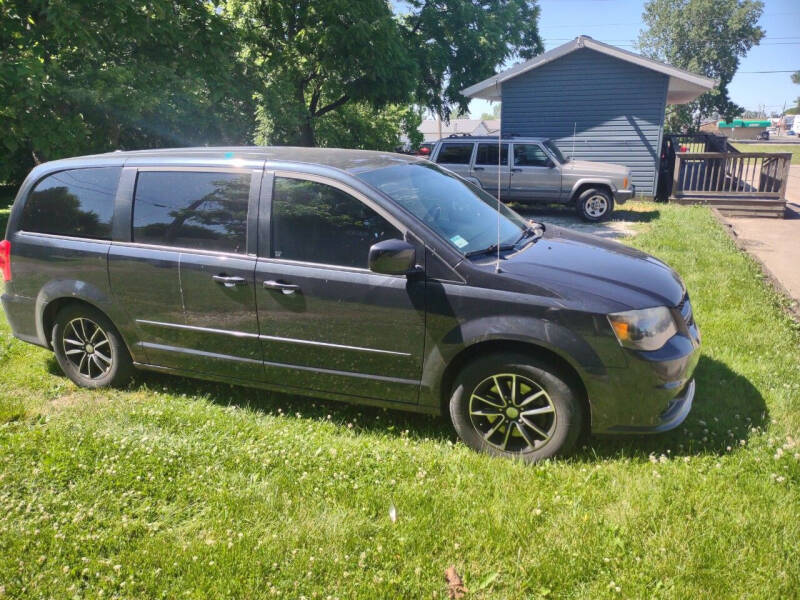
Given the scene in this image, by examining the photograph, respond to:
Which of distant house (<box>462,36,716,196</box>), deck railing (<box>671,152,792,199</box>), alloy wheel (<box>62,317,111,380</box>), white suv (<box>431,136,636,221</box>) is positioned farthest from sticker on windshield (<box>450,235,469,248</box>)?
distant house (<box>462,36,716,196</box>)

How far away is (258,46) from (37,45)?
9.59 metres

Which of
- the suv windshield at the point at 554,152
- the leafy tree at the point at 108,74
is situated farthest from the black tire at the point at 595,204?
the leafy tree at the point at 108,74

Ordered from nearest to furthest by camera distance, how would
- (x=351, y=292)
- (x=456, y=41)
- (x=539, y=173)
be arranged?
(x=351, y=292), (x=539, y=173), (x=456, y=41)

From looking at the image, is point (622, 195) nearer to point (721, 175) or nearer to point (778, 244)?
point (778, 244)

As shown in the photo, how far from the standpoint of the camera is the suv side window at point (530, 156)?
1298cm

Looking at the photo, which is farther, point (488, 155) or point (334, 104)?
point (334, 104)

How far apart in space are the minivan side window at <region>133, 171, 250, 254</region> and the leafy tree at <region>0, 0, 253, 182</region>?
7.69 meters

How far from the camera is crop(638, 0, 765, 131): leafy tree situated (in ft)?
196

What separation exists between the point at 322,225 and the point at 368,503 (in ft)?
5.45

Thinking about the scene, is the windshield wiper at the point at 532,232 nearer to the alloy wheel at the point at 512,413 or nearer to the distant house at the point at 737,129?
the alloy wheel at the point at 512,413

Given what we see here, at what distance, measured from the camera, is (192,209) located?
394 cm

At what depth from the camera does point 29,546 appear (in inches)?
111

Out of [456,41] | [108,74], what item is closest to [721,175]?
[108,74]

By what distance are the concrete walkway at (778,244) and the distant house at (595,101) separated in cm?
351
